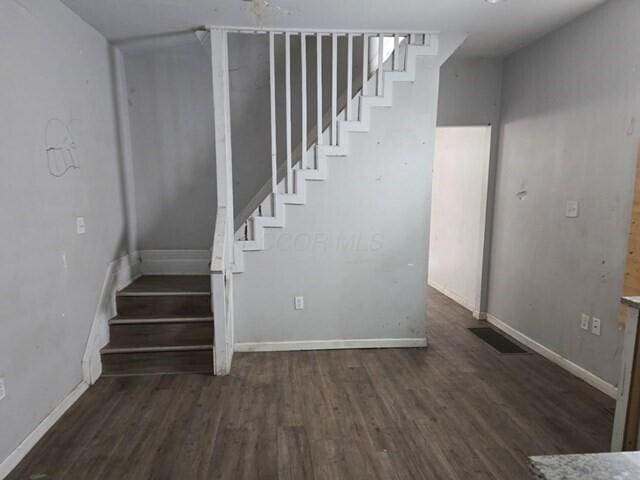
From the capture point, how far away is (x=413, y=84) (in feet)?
10.5

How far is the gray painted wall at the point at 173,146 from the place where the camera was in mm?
3723

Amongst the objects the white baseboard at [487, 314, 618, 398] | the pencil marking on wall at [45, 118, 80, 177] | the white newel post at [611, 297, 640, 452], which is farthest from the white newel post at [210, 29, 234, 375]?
the white baseboard at [487, 314, 618, 398]

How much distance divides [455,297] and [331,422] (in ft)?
9.78

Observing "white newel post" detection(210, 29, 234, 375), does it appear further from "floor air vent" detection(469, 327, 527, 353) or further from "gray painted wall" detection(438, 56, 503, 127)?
"floor air vent" detection(469, 327, 527, 353)

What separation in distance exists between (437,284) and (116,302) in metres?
4.00

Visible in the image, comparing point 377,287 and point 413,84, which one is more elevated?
point 413,84

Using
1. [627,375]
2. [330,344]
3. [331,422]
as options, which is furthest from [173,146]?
[627,375]

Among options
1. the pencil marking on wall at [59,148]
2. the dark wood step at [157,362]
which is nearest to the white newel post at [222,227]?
the dark wood step at [157,362]

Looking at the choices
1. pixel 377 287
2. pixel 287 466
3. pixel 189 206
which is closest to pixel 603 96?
pixel 377 287

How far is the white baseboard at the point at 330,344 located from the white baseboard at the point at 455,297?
1148mm

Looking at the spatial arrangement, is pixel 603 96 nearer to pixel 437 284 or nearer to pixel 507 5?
pixel 507 5

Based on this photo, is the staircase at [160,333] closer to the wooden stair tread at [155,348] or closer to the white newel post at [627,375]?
the wooden stair tread at [155,348]

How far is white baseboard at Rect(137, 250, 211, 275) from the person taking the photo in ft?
12.9

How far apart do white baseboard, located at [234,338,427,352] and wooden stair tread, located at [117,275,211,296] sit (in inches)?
24.3
